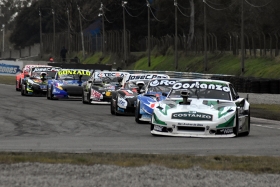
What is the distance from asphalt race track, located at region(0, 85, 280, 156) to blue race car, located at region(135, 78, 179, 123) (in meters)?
0.29

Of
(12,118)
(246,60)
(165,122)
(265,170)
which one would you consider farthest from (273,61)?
(265,170)

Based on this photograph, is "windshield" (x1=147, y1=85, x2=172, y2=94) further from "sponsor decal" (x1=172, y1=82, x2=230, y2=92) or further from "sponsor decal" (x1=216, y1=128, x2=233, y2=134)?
"sponsor decal" (x1=216, y1=128, x2=233, y2=134)

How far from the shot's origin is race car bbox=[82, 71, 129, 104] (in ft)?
97.7

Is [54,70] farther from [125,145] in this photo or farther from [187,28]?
[187,28]

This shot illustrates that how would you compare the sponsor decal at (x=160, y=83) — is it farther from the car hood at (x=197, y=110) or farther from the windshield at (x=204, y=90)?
the car hood at (x=197, y=110)

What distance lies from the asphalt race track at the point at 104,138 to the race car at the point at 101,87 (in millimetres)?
5255

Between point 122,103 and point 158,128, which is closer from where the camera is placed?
point 158,128

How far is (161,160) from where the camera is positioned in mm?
12023

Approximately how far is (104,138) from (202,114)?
1.90 metres

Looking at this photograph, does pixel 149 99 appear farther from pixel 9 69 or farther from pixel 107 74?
pixel 9 69

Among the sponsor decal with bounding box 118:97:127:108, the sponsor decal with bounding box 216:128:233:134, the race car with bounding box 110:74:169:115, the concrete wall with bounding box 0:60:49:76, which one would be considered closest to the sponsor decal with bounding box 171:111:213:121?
the sponsor decal with bounding box 216:128:233:134

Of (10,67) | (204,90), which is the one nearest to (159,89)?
(204,90)

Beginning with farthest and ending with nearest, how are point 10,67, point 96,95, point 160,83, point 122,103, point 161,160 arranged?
point 10,67 < point 96,95 < point 122,103 < point 160,83 < point 161,160

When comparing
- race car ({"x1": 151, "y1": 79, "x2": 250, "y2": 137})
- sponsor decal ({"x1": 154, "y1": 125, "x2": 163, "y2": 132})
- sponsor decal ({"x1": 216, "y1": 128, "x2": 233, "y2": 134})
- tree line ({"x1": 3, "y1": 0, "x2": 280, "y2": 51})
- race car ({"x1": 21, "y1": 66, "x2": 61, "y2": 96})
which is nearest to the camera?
race car ({"x1": 151, "y1": 79, "x2": 250, "y2": 137})
